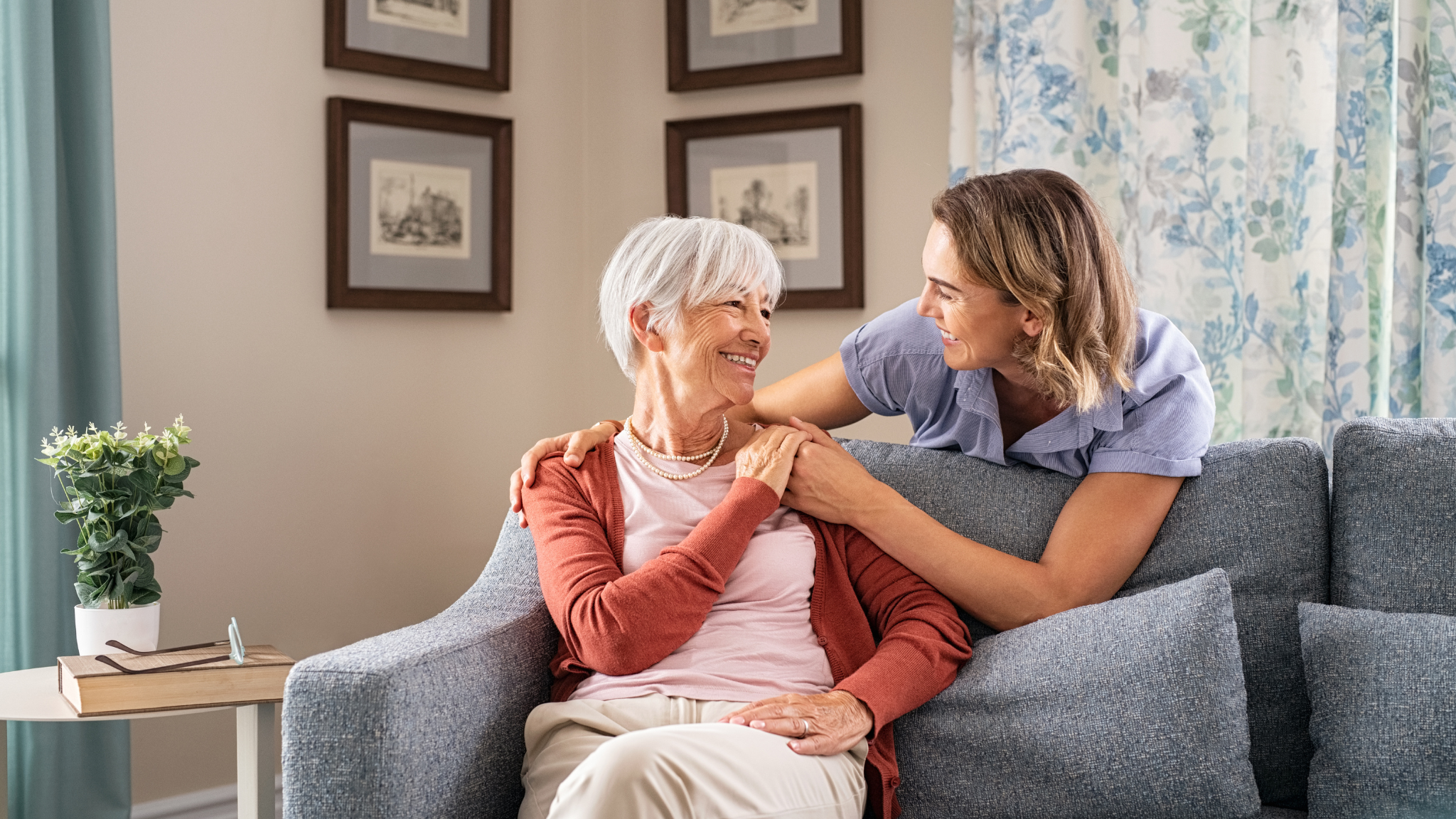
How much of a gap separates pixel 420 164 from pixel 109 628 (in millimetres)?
1406

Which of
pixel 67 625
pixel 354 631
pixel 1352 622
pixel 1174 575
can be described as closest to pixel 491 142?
pixel 354 631

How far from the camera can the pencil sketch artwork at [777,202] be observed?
2.98 m

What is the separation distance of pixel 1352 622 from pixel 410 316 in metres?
2.16

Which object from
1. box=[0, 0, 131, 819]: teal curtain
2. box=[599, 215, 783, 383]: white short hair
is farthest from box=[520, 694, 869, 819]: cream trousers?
box=[0, 0, 131, 819]: teal curtain

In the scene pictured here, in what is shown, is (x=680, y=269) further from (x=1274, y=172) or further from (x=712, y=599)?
(x=1274, y=172)

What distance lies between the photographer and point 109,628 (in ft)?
6.15

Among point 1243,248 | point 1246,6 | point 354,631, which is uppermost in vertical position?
point 1246,6

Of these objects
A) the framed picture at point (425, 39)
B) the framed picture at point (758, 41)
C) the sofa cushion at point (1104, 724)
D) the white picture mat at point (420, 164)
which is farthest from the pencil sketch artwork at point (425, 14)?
the sofa cushion at point (1104, 724)

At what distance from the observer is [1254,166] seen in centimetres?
237

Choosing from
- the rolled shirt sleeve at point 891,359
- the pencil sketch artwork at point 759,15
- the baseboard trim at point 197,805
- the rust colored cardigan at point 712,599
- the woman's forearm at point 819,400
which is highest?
the pencil sketch artwork at point 759,15

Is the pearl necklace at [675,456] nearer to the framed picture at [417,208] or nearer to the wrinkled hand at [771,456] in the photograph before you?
the wrinkled hand at [771,456]

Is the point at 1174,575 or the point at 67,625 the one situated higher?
the point at 1174,575

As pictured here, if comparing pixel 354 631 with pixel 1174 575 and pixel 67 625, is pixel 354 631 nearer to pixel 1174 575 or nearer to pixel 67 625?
pixel 67 625

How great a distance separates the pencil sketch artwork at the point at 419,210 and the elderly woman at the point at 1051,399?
1.29 meters
